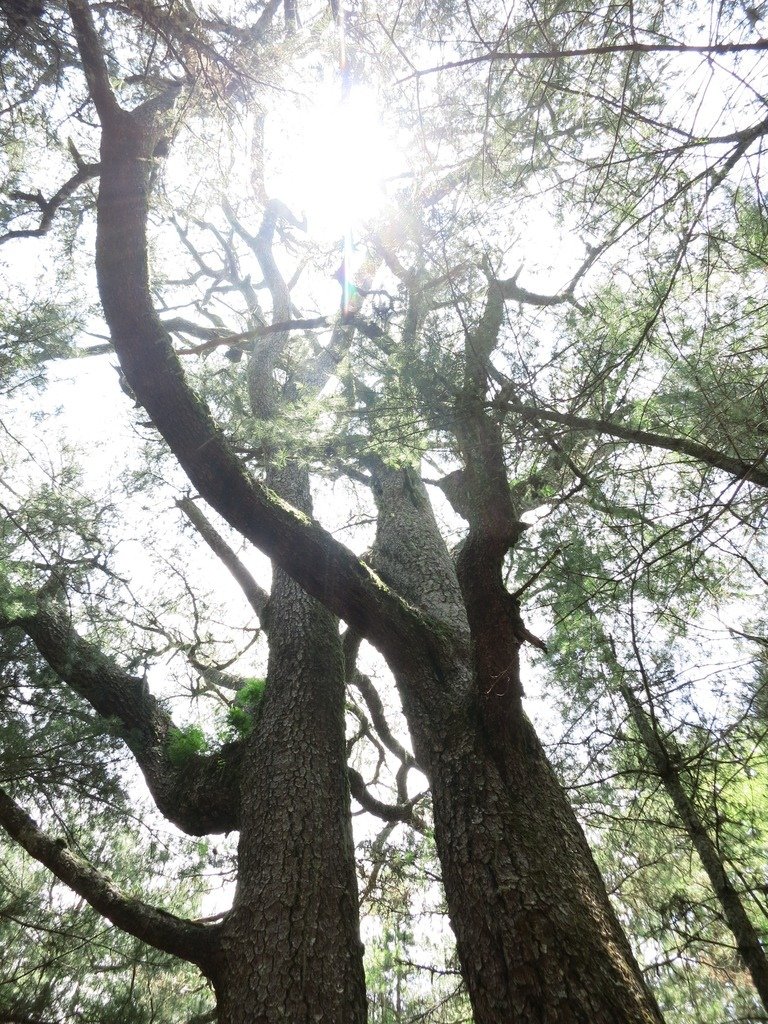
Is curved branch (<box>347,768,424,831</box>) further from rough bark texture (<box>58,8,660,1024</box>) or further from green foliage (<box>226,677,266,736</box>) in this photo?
rough bark texture (<box>58,8,660,1024</box>)

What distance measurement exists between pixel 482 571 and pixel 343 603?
2.40ft

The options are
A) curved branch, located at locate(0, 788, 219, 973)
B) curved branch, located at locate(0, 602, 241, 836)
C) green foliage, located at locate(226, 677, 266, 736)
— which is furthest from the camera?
green foliage, located at locate(226, 677, 266, 736)

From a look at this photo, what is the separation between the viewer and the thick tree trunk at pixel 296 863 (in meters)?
2.05

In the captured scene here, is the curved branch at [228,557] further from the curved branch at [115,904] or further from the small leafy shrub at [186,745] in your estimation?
the curved branch at [115,904]

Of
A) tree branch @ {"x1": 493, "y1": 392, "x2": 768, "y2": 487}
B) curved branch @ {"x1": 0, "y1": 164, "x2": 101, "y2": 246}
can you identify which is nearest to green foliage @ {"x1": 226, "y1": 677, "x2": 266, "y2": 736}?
tree branch @ {"x1": 493, "y1": 392, "x2": 768, "y2": 487}

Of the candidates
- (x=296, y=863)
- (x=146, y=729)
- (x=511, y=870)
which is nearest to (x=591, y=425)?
(x=511, y=870)

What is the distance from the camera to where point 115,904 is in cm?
257

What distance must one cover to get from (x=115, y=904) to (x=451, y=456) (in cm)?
267

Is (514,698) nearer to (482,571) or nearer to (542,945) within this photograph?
(482,571)

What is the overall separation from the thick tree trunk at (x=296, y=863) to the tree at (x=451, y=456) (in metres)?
0.01

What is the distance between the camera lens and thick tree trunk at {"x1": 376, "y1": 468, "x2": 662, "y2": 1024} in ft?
5.52

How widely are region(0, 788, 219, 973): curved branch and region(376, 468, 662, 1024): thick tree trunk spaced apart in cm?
109

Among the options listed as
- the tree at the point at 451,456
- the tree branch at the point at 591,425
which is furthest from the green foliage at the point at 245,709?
the tree branch at the point at 591,425

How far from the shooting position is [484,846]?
6.89ft
